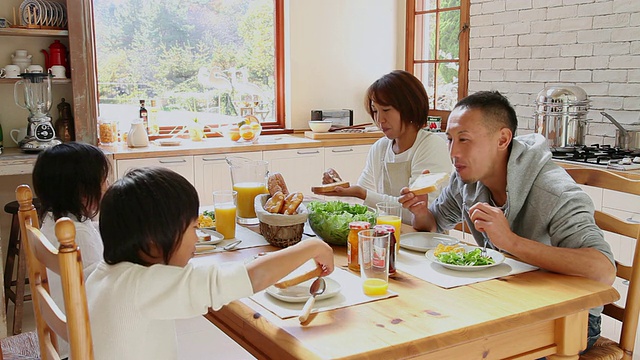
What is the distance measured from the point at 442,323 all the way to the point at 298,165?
312cm

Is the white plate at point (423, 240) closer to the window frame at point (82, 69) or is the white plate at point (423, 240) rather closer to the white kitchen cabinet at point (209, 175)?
the white kitchen cabinet at point (209, 175)

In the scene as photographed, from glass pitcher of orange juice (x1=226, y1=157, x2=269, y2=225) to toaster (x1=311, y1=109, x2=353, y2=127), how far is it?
2.45 m

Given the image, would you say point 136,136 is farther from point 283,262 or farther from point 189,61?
point 283,262

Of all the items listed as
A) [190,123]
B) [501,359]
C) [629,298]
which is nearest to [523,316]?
[501,359]

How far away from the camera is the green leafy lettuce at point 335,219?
1.98m

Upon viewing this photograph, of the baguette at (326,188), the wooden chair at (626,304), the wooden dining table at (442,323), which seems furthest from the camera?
the baguette at (326,188)

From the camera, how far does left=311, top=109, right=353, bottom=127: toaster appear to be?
4840mm

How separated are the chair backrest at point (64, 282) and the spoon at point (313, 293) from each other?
442 millimetres

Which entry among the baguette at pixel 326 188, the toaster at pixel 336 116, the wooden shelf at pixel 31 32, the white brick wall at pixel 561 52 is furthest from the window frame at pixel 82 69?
the white brick wall at pixel 561 52

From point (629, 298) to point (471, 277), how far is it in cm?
53

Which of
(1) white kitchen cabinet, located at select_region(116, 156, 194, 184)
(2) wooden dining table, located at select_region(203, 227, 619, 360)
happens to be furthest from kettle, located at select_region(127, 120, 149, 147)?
(2) wooden dining table, located at select_region(203, 227, 619, 360)

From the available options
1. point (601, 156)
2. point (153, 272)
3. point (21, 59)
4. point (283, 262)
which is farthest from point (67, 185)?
point (601, 156)

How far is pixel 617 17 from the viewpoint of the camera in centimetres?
372

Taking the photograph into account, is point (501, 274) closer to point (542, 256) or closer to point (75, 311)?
point (542, 256)
